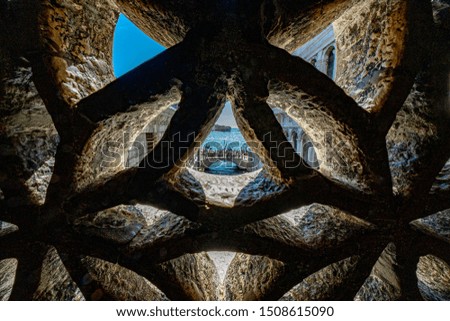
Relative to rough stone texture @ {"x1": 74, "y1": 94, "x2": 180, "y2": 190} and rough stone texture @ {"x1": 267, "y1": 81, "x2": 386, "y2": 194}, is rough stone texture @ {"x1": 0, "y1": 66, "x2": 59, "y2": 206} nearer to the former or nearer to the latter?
rough stone texture @ {"x1": 74, "y1": 94, "x2": 180, "y2": 190}

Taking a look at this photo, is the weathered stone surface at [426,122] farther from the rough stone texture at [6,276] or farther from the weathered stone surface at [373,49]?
the rough stone texture at [6,276]

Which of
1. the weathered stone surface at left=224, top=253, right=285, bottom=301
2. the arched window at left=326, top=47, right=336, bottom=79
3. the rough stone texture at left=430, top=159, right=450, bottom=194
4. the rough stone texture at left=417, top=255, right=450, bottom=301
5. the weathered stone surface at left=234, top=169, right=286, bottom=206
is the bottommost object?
the rough stone texture at left=417, top=255, right=450, bottom=301

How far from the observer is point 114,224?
0.68m

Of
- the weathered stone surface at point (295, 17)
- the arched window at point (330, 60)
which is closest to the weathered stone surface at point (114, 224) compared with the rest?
the weathered stone surface at point (295, 17)

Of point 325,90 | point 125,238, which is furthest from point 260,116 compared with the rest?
point 125,238

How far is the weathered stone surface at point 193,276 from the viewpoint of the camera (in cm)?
66

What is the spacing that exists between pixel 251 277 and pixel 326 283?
242mm

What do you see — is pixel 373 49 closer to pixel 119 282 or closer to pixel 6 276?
pixel 119 282

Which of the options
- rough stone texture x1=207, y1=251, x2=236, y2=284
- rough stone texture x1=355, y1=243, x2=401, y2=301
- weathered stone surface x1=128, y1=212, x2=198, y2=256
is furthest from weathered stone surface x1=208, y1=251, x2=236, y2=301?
rough stone texture x1=355, y1=243, x2=401, y2=301

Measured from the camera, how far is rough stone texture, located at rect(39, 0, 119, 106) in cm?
58

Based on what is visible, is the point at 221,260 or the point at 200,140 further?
the point at 221,260

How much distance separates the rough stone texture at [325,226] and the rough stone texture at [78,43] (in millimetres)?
745

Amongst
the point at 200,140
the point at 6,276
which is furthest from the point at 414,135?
the point at 6,276

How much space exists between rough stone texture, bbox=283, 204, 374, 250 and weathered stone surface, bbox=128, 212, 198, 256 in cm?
35
